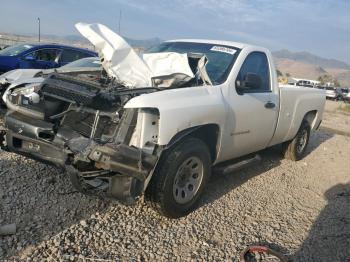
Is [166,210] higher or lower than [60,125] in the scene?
lower

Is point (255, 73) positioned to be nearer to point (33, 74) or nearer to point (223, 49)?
point (223, 49)

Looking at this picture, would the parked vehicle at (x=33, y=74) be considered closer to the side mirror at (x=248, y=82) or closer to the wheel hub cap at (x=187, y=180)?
the wheel hub cap at (x=187, y=180)

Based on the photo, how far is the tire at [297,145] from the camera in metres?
7.36

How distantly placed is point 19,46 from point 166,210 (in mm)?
9272

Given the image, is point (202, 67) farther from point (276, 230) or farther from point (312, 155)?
point (312, 155)

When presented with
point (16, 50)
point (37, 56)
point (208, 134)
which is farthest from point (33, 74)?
point (16, 50)

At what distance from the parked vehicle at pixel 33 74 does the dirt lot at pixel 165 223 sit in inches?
41.2

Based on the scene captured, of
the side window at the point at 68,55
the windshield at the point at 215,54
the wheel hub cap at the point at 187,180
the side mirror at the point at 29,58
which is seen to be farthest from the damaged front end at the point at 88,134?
the side window at the point at 68,55

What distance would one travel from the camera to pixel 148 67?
470 centimetres

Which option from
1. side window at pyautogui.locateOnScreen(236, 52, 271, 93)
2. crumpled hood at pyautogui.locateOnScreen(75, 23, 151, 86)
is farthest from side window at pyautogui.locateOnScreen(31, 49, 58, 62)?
side window at pyautogui.locateOnScreen(236, 52, 271, 93)

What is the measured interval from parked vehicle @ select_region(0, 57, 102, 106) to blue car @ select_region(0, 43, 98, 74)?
11.2ft

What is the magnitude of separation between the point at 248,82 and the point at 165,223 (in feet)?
6.60

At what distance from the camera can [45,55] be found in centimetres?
1136

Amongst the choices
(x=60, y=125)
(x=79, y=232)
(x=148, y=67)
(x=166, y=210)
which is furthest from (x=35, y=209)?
(x=148, y=67)
